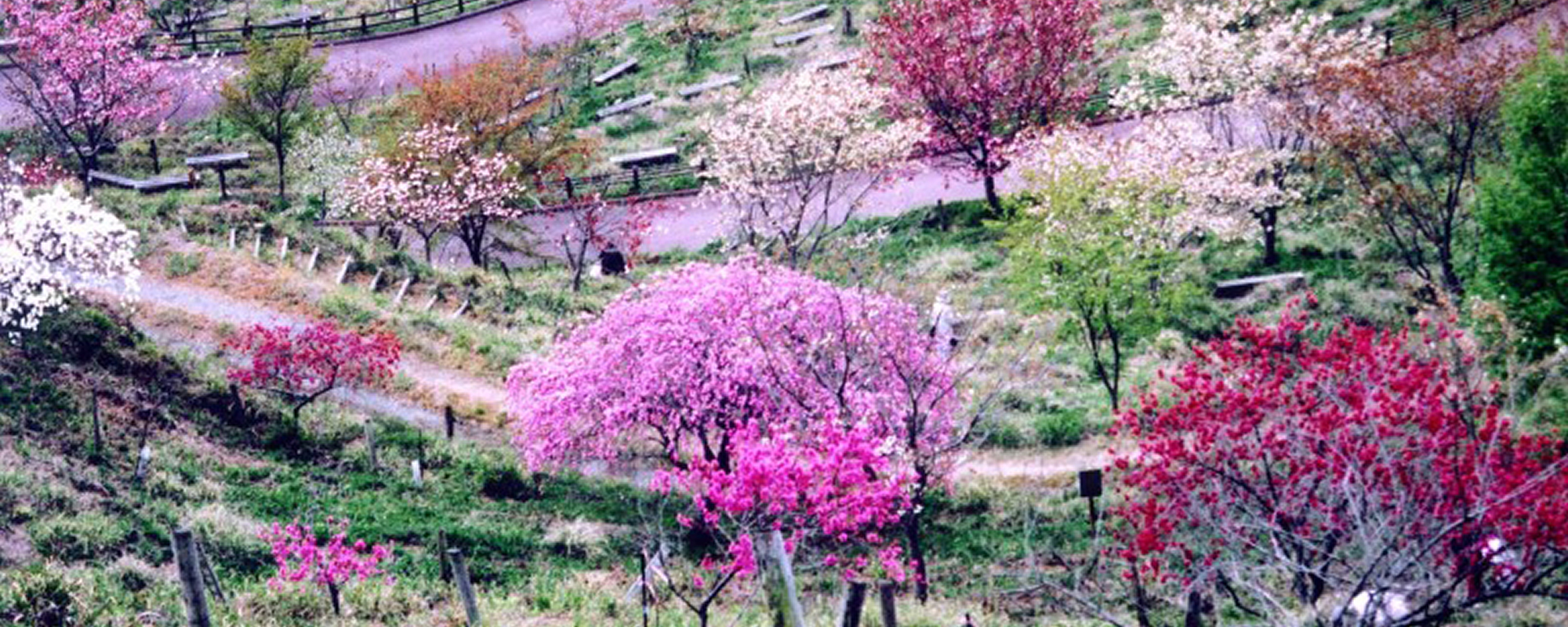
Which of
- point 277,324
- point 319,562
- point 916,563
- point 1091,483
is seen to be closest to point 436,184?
point 277,324

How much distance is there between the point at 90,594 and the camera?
20.0m

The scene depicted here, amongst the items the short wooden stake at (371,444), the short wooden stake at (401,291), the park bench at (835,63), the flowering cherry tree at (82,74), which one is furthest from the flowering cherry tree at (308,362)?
the park bench at (835,63)

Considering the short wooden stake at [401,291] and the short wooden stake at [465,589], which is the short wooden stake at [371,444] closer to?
the short wooden stake at [401,291]

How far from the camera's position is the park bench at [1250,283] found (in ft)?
116

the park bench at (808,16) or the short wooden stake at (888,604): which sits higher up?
the park bench at (808,16)

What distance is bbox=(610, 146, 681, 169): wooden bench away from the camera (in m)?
46.7

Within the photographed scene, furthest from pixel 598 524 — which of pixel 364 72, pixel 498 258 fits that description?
pixel 364 72

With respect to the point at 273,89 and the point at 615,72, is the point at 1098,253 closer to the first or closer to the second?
the point at 273,89

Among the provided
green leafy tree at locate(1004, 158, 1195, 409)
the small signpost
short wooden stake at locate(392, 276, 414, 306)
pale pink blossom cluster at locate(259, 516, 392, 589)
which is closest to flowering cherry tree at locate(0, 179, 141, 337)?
short wooden stake at locate(392, 276, 414, 306)

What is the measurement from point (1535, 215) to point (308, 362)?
Answer: 23.1m

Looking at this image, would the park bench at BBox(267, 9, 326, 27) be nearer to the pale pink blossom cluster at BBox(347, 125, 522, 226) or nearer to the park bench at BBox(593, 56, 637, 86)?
the park bench at BBox(593, 56, 637, 86)

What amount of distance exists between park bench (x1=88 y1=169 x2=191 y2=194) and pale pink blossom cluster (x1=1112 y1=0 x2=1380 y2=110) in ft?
90.1

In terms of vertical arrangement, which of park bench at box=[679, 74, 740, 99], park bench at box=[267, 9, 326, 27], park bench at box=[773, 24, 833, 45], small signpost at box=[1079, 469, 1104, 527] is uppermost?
park bench at box=[267, 9, 326, 27]

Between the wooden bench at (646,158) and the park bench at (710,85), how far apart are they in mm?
4843
